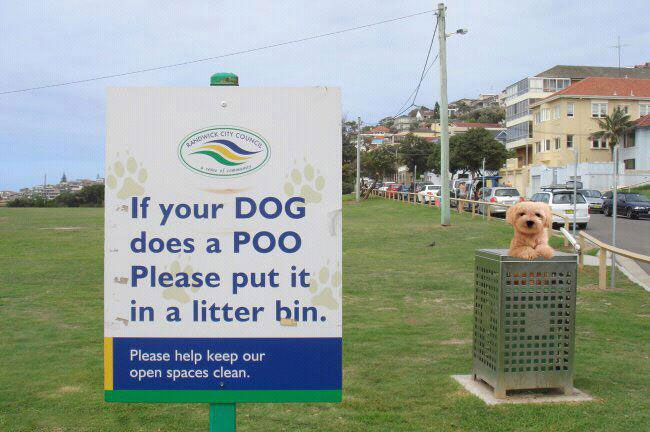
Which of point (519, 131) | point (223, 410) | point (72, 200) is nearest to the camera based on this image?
point (223, 410)

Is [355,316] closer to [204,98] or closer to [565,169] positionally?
[204,98]

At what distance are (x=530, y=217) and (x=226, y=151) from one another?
3.60m

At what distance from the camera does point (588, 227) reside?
85.6 ft

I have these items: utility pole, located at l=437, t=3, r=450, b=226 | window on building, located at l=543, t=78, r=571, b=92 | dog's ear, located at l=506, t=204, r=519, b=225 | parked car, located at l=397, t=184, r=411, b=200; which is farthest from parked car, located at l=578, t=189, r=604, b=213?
window on building, located at l=543, t=78, r=571, b=92

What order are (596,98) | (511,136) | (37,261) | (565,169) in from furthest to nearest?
(511,136)
(596,98)
(565,169)
(37,261)

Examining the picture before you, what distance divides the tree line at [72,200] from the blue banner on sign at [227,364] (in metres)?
56.1

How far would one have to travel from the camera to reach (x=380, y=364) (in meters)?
6.54

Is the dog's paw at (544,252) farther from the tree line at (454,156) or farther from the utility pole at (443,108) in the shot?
the tree line at (454,156)

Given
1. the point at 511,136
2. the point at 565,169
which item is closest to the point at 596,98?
the point at 565,169

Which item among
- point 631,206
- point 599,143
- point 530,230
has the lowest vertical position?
point 631,206

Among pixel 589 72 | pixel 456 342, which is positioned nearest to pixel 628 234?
pixel 456 342

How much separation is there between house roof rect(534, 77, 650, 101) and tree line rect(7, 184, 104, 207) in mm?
40344

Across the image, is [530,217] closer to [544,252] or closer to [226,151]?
[544,252]

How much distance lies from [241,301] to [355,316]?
6190 millimetres
